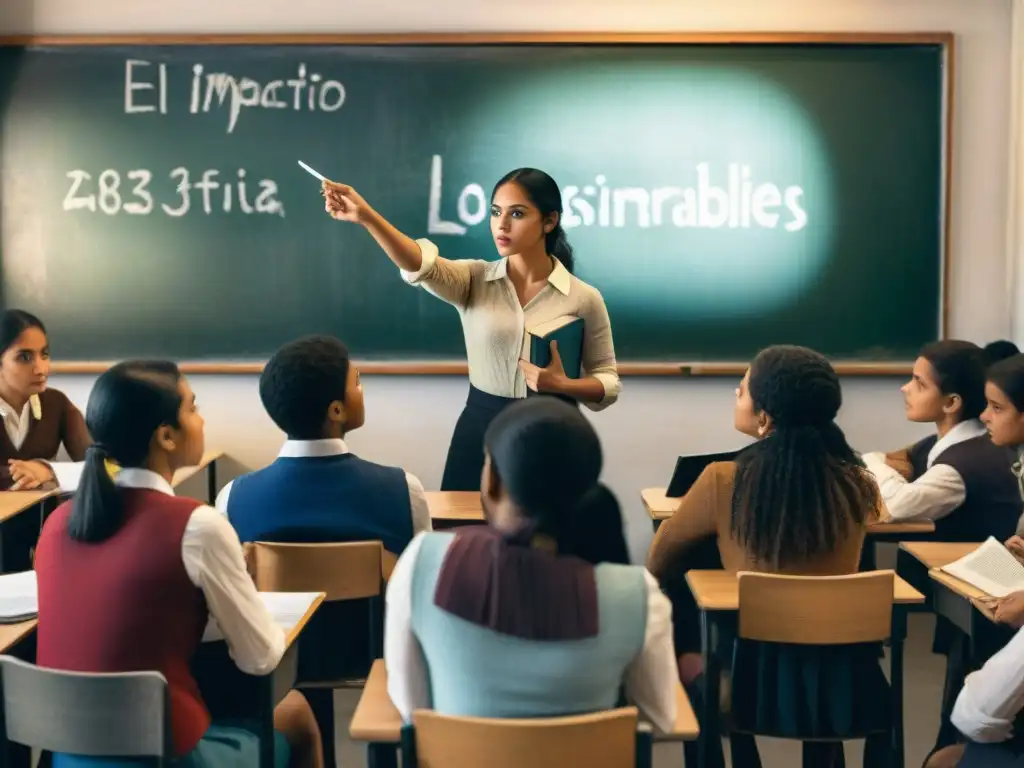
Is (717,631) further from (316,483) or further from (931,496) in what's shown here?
(931,496)

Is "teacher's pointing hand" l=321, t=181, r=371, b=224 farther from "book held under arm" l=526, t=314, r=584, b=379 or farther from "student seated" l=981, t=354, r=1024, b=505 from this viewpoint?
"student seated" l=981, t=354, r=1024, b=505

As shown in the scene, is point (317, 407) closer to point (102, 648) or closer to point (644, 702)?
point (102, 648)

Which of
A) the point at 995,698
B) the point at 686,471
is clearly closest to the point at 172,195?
the point at 686,471

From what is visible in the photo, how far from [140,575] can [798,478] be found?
1.24 m

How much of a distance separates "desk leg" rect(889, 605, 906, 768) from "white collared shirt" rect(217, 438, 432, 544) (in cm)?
Answer: 100

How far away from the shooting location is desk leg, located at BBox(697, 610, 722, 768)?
7.10ft

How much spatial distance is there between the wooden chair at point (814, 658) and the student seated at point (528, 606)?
2.01ft

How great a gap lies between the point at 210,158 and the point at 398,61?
819mm

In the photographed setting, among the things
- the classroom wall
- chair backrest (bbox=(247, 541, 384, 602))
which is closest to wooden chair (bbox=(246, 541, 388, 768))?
chair backrest (bbox=(247, 541, 384, 602))

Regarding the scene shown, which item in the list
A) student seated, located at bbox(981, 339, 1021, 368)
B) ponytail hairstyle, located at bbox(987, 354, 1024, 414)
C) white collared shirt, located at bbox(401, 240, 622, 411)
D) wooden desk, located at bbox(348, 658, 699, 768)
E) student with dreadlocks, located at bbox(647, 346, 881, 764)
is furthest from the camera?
student seated, located at bbox(981, 339, 1021, 368)

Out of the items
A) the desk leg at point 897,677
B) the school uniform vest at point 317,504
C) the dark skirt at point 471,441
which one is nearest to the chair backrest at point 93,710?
the school uniform vest at point 317,504

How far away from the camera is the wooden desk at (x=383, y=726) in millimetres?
1531

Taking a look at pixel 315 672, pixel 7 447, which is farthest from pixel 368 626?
pixel 7 447

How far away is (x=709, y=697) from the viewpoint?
7.25 ft
